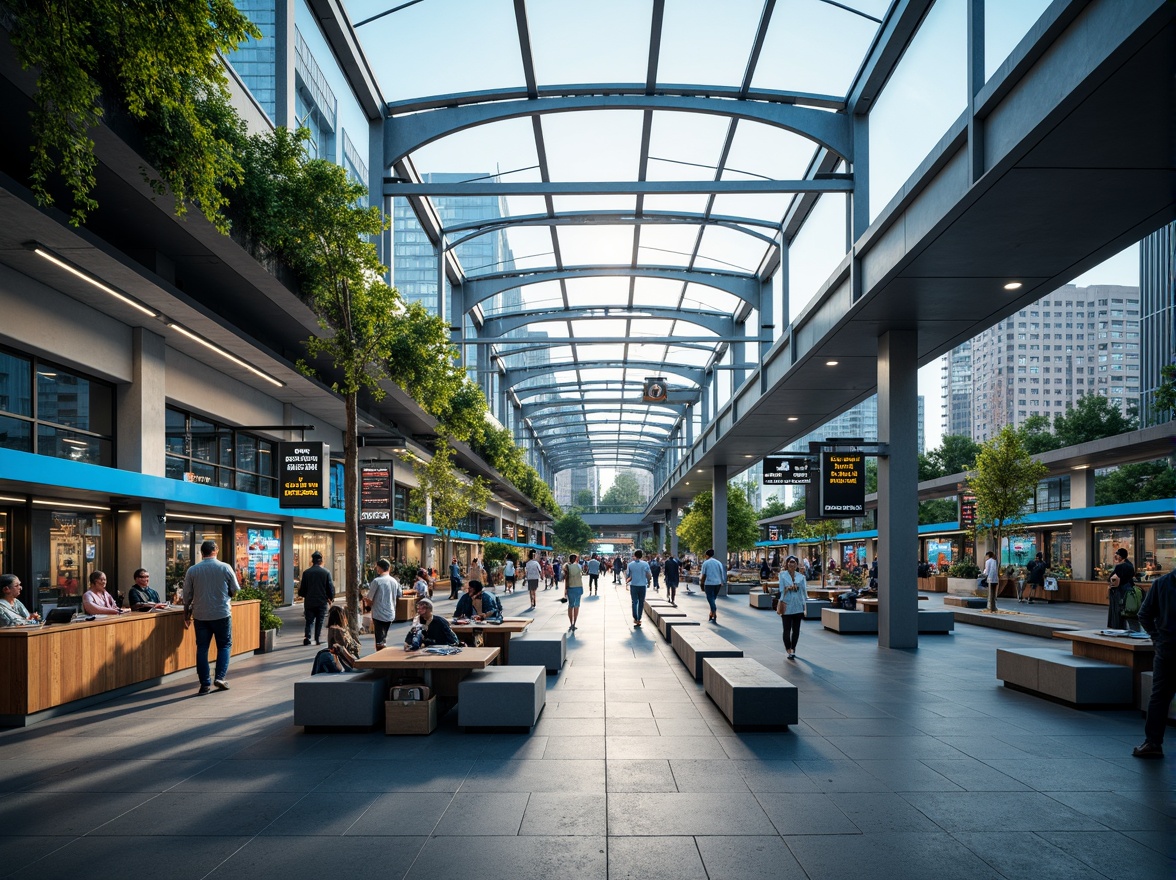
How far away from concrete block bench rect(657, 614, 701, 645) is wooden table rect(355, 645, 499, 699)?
21.8 feet

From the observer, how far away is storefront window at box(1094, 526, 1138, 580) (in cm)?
3058

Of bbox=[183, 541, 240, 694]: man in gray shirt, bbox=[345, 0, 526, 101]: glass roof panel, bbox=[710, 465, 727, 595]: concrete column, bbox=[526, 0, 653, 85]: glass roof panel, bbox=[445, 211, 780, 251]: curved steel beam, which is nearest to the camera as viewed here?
bbox=[183, 541, 240, 694]: man in gray shirt

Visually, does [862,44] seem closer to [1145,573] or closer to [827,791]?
[827,791]

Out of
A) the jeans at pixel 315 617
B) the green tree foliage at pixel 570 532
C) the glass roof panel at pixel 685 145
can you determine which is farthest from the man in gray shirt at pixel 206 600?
the green tree foliage at pixel 570 532

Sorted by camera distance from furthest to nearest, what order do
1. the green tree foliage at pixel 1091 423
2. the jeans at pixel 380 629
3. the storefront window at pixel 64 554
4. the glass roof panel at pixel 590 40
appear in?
the green tree foliage at pixel 1091 423 → the glass roof panel at pixel 590 40 → the jeans at pixel 380 629 → the storefront window at pixel 64 554

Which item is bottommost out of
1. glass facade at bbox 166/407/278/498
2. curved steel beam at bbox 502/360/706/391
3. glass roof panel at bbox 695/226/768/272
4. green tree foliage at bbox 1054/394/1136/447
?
glass facade at bbox 166/407/278/498

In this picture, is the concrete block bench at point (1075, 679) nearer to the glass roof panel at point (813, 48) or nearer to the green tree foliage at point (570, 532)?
the glass roof panel at point (813, 48)

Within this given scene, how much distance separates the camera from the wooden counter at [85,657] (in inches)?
339

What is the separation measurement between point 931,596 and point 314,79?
30.5 metres

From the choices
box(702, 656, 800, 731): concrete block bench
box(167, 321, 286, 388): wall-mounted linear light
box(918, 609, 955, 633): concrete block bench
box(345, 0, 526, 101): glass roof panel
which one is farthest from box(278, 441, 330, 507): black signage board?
box(918, 609, 955, 633): concrete block bench

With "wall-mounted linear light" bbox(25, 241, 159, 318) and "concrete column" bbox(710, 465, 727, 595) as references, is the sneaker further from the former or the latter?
"concrete column" bbox(710, 465, 727, 595)

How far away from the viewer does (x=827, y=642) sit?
17203 millimetres

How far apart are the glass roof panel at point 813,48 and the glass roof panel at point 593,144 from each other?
3609mm

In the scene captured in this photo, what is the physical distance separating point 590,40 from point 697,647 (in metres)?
12.6
